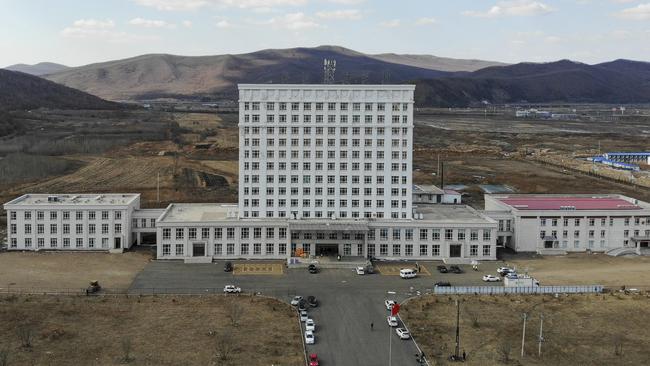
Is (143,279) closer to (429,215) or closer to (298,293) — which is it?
(298,293)

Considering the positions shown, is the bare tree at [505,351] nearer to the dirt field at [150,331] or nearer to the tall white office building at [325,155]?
the dirt field at [150,331]

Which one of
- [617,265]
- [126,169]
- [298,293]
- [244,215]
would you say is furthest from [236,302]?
[126,169]

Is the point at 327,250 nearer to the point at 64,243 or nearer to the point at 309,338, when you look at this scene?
the point at 309,338

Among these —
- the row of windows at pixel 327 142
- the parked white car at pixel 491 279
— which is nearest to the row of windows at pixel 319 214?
the row of windows at pixel 327 142

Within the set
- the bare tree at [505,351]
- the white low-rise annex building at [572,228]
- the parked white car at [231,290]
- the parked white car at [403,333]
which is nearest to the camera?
the bare tree at [505,351]

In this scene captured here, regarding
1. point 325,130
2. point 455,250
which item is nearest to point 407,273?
point 455,250
